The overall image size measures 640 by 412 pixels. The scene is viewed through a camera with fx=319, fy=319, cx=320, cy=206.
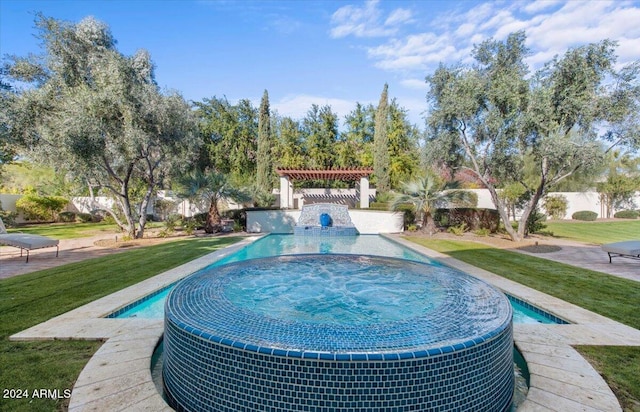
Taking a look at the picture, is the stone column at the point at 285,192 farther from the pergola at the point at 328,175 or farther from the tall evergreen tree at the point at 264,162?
the tall evergreen tree at the point at 264,162

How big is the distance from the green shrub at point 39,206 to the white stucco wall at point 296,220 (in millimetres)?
13811

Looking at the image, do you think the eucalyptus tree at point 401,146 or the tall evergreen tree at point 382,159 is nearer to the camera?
the tall evergreen tree at point 382,159

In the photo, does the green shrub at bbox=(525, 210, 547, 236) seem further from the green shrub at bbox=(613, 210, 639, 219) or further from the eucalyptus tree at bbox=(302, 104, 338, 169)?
the eucalyptus tree at bbox=(302, 104, 338, 169)

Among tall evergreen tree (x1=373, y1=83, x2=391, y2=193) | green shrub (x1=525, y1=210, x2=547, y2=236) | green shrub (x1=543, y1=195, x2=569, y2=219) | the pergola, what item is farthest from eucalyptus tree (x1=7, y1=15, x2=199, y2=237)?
green shrub (x1=543, y1=195, x2=569, y2=219)

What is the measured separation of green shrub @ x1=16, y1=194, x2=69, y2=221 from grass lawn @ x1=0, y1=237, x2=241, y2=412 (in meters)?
14.7

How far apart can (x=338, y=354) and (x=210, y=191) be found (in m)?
14.8

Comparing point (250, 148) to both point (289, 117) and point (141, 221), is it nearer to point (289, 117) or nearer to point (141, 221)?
point (289, 117)

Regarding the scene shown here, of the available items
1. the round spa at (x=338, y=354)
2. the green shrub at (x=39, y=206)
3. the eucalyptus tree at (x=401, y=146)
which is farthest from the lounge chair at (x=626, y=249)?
the green shrub at (x=39, y=206)

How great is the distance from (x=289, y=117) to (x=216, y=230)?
19590mm

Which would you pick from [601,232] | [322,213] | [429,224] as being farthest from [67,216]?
[601,232]

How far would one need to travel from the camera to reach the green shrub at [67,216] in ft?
69.9

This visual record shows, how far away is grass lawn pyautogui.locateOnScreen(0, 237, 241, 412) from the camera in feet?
9.87

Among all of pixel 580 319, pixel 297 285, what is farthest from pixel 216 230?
pixel 580 319

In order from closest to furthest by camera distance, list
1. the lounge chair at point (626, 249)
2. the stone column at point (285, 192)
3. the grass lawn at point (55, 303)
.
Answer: the grass lawn at point (55, 303), the lounge chair at point (626, 249), the stone column at point (285, 192)
